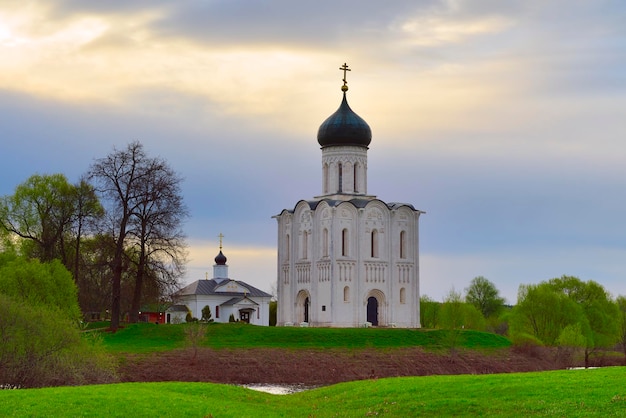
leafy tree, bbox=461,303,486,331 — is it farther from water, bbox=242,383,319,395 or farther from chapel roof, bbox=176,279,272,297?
water, bbox=242,383,319,395

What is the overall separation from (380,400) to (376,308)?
35.9m

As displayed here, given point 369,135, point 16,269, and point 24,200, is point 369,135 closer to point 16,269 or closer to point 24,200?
point 24,200

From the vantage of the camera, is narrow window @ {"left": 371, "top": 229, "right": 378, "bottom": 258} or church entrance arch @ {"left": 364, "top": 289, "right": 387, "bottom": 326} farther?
narrow window @ {"left": 371, "top": 229, "right": 378, "bottom": 258}

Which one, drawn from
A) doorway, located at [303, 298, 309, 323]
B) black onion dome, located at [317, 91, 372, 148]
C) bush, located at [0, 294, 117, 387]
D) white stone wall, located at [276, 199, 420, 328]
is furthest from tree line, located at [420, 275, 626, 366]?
bush, located at [0, 294, 117, 387]

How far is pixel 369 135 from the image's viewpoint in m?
58.0

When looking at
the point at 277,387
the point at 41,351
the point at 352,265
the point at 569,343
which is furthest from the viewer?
the point at 352,265

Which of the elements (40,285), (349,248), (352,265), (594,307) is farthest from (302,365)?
(594,307)

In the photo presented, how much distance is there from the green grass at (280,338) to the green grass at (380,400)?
2014 centimetres

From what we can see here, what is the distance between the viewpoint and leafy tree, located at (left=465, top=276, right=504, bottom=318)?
94.6m

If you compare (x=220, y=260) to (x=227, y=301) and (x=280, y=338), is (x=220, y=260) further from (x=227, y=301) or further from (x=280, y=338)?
(x=280, y=338)

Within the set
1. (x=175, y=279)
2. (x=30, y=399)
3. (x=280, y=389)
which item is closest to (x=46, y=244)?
(x=175, y=279)

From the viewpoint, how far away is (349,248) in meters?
56.3

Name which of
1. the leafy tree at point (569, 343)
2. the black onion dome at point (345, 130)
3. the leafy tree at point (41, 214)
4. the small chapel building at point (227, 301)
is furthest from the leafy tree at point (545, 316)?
the leafy tree at point (41, 214)

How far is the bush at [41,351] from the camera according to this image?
27.2 metres
